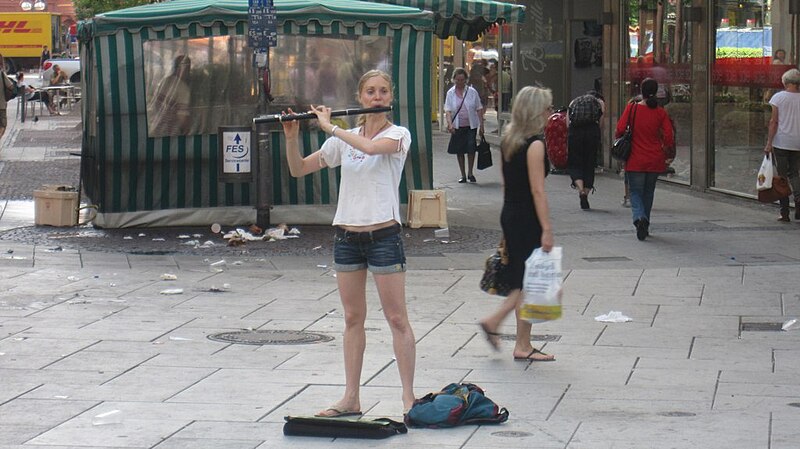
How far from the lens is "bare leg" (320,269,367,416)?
20.9 ft

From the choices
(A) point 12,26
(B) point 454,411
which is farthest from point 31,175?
(A) point 12,26

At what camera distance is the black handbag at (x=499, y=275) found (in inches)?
312

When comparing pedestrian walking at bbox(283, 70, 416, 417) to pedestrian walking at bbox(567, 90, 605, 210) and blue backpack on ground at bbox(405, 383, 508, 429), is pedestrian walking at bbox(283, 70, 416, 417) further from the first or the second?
pedestrian walking at bbox(567, 90, 605, 210)

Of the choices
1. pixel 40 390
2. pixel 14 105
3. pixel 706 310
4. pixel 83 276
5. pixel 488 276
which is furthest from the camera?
pixel 14 105

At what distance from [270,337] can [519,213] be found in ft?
6.50

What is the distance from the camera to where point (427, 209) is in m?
14.7

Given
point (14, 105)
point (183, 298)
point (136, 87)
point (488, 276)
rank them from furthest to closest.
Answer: point (14, 105) → point (136, 87) → point (183, 298) → point (488, 276)

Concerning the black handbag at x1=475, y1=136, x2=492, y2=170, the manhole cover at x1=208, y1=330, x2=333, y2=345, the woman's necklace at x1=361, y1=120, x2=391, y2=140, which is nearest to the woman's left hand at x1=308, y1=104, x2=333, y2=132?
the woman's necklace at x1=361, y1=120, x2=391, y2=140

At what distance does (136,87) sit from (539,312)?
816cm

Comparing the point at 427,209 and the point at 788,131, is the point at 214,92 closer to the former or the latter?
the point at 427,209

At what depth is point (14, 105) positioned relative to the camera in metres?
47.3

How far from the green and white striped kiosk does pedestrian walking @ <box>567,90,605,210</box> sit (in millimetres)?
2318

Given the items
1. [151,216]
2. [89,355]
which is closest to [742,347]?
[89,355]

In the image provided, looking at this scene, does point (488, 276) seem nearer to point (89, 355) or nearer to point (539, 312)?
point (539, 312)
